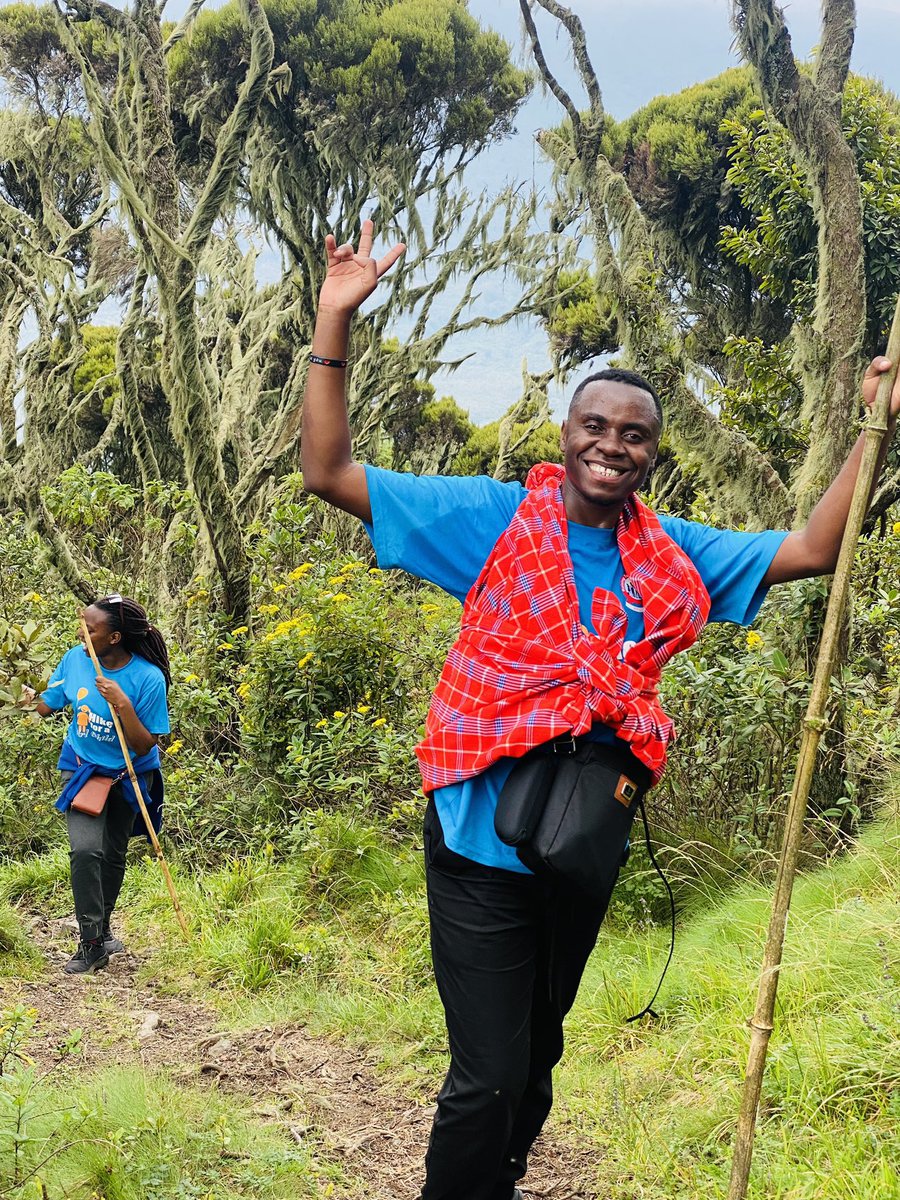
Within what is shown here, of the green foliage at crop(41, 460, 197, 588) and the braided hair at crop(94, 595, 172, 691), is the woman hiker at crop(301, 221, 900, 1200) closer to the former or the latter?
the braided hair at crop(94, 595, 172, 691)

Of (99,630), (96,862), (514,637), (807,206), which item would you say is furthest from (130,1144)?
(807,206)

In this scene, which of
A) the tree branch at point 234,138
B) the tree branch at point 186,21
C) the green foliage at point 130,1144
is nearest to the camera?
the green foliage at point 130,1144

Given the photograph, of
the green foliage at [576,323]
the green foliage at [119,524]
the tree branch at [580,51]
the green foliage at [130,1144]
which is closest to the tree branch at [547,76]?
the tree branch at [580,51]

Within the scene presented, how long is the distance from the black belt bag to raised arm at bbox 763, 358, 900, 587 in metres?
0.62

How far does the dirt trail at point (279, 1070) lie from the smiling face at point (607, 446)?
2121 mm

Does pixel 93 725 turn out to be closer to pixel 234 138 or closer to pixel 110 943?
pixel 110 943

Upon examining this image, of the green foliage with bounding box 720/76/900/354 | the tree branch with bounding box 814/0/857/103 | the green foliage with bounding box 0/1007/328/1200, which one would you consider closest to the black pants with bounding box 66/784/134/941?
the green foliage with bounding box 0/1007/328/1200

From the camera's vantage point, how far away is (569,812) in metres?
2.35

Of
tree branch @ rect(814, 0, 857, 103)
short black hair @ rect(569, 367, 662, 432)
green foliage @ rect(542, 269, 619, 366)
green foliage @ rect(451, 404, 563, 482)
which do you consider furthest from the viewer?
green foliage @ rect(451, 404, 563, 482)

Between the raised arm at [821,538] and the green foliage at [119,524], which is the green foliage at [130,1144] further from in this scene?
the green foliage at [119,524]

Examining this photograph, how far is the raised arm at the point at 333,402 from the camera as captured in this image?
97.0 inches

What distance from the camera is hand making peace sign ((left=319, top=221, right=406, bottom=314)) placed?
2.51 meters

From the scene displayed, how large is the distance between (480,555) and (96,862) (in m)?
3.83

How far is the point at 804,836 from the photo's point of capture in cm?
522
